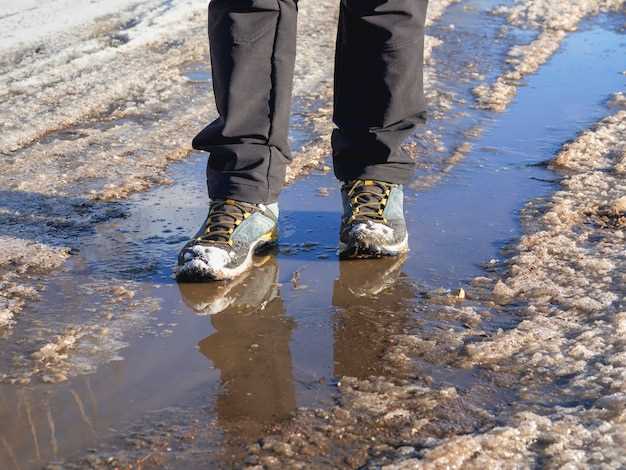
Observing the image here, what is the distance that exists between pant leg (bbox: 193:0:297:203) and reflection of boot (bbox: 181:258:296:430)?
24 cm

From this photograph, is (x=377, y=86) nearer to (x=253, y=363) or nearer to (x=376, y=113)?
(x=376, y=113)

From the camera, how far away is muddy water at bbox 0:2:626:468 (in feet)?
6.15

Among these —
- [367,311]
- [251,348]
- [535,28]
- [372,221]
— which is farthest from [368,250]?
[535,28]

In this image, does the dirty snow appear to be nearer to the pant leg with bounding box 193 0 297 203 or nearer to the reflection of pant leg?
the pant leg with bounding box 193 0 297 203

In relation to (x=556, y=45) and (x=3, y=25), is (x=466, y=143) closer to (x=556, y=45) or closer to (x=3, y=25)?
(x=556, y=45)

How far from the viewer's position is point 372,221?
262 centimetres

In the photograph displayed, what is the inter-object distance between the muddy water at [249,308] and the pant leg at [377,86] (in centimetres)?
22

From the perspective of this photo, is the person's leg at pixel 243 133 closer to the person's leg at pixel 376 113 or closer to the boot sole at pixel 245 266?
the boot sole at pixel 245 266

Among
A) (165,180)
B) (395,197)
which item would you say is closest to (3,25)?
(165,180)

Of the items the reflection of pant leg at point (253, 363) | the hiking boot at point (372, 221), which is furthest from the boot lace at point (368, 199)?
the reflection of pant leg at point (253, 363)

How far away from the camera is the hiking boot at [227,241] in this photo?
2459mm

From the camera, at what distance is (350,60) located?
2.70 metres

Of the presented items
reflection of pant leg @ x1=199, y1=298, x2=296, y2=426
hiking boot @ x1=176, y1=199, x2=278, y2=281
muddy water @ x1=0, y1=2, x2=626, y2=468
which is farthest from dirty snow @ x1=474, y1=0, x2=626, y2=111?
reflection of pant leg @ x1=199, y1=298, x2=296, y2=426

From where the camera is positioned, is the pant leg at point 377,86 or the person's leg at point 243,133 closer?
the person's leg at point 243,133
